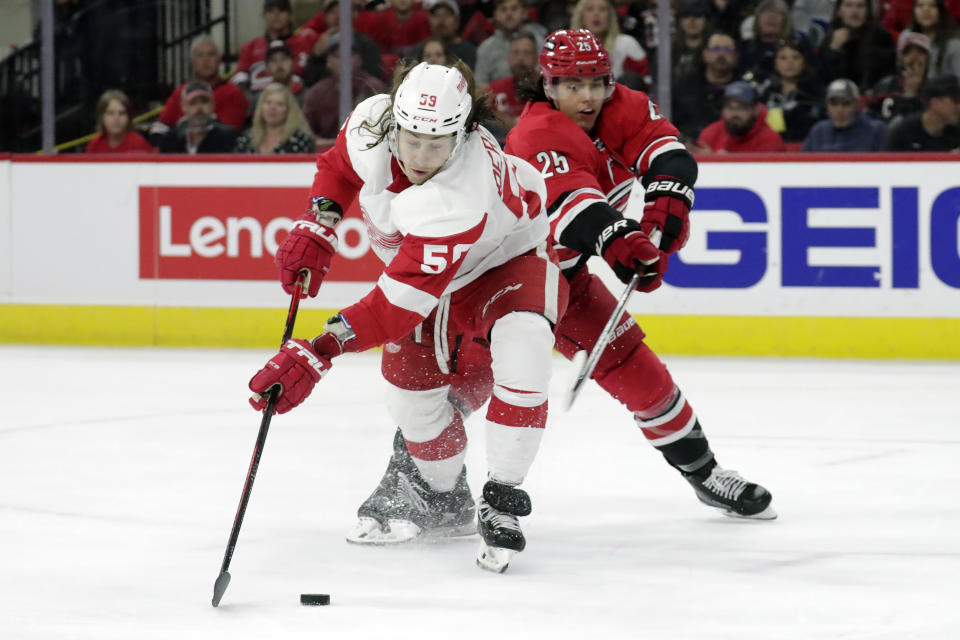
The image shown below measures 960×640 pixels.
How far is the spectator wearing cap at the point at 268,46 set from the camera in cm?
723

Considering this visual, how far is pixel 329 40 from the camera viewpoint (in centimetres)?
710

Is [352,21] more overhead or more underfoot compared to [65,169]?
more overhead

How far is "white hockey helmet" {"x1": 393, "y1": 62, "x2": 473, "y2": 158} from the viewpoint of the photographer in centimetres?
283

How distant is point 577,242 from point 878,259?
11.4ft

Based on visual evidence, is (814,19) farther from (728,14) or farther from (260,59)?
(260,59)

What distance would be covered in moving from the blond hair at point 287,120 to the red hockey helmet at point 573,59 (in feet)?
12.4

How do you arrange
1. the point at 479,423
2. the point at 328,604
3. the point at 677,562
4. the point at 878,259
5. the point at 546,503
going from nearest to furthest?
the point at 328,604 → the point at 677,562 → the point at 546,503 → the point at 479,423 → the point at 878,259

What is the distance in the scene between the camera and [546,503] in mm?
3666

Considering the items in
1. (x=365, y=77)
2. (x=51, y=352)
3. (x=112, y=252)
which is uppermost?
(x=365, y=77)

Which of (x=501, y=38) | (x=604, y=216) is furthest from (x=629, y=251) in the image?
(x=501, y=38)

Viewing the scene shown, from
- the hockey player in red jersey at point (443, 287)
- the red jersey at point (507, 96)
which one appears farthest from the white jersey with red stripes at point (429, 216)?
the red jersey at point (507, 96)

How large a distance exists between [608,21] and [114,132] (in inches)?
95.9

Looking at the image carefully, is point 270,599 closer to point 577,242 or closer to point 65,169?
point 577,242

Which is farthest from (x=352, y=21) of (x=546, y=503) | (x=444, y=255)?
(x=444, y=255)
